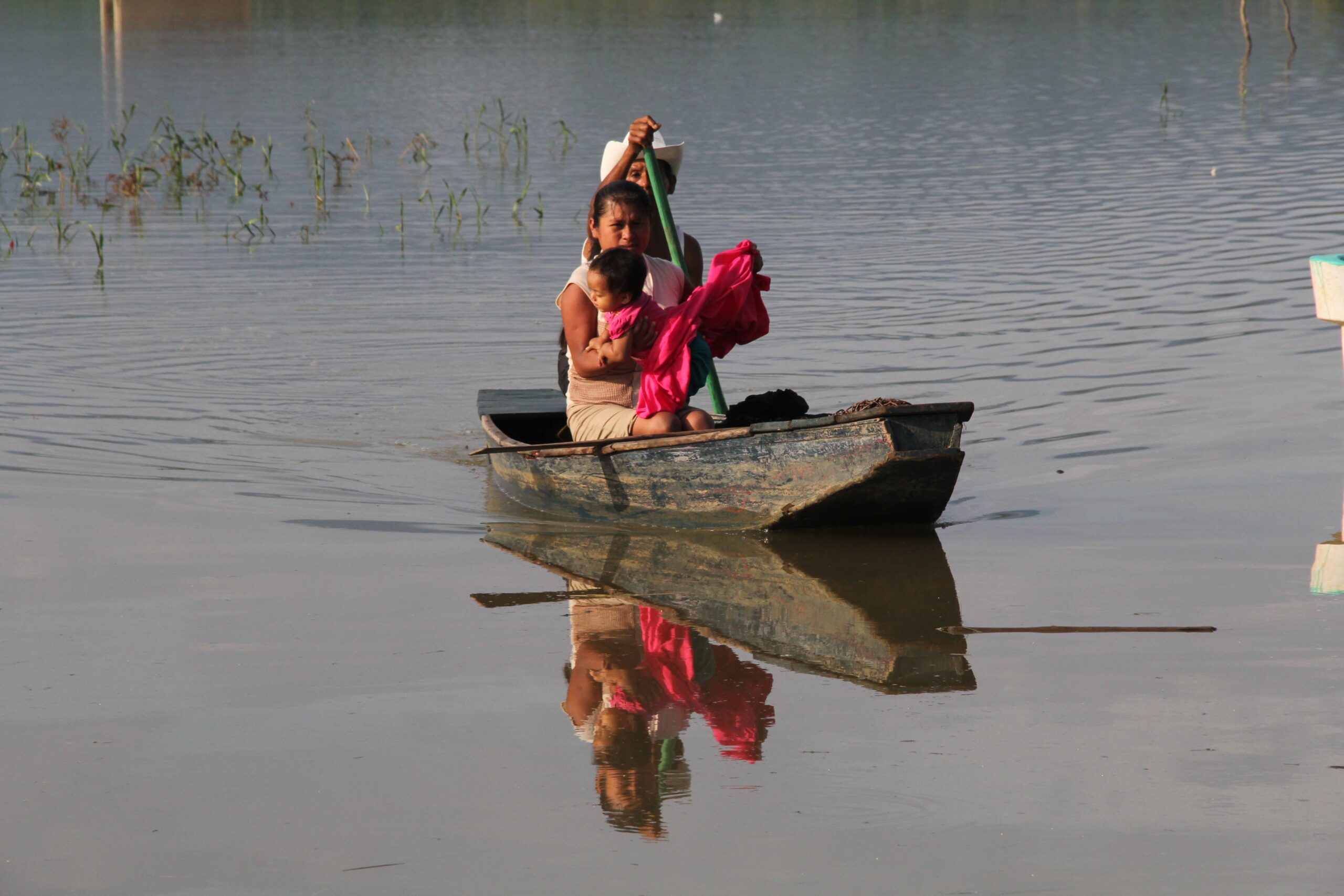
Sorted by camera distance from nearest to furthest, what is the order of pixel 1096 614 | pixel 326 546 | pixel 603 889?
1. pixel 603 889
2. pixel 1096 614
3. pixel 326 546

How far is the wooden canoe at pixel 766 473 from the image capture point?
518cm

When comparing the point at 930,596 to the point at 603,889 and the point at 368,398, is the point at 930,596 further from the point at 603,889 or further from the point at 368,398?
the point at 368,398

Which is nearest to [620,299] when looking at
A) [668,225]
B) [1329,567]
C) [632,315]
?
[632,315]

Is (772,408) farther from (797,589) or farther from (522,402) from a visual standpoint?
(522,402)

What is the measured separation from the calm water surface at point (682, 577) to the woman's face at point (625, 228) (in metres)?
1.06

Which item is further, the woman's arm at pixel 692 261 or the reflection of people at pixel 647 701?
the woman's arm at pixel 692 261

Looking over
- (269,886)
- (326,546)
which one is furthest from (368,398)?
(269,886)

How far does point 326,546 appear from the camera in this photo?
5.66m

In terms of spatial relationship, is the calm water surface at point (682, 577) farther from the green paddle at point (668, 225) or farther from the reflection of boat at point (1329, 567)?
the green paddle at point (668, 225)

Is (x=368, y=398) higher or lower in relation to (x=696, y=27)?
lower

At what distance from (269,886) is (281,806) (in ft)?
1.20

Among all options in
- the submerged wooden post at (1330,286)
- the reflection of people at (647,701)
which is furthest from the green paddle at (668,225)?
the submerged wooden post at (1330,286)

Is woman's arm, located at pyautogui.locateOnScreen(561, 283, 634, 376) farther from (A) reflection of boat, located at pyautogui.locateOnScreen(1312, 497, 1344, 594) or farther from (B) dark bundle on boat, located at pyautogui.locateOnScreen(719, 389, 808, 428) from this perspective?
(A) reflection of boat, located at pyautogui.locateOnScreen(1312, 497, 1344, 594)

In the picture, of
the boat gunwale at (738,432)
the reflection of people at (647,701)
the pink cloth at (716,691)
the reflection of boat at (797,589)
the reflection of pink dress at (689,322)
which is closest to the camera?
the reflection of people at (647,701)
